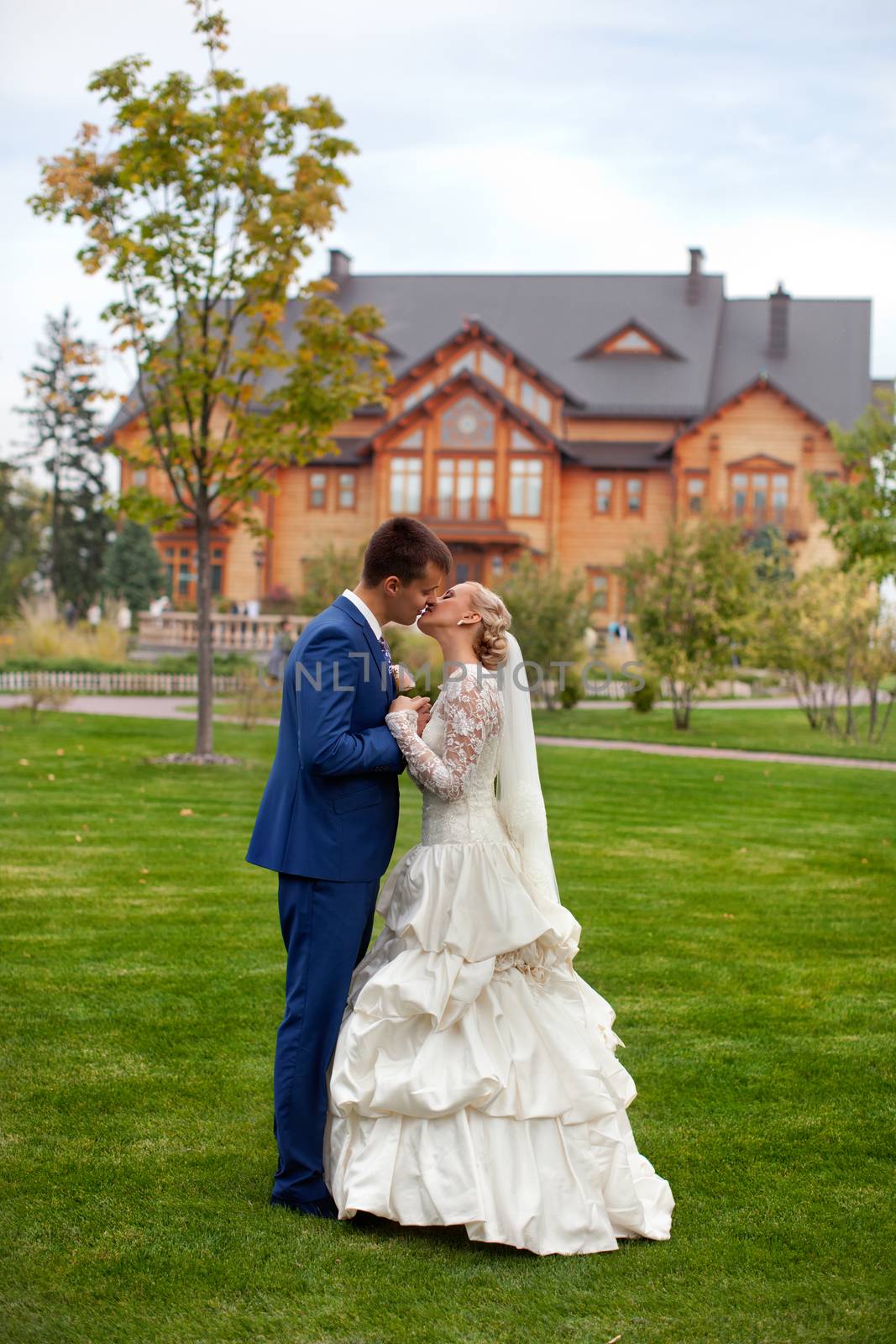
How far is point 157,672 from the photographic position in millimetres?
30047

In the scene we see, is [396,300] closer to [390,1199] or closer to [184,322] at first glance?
[184,322]

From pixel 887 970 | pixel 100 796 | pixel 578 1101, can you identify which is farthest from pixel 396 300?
pixel 578 1101

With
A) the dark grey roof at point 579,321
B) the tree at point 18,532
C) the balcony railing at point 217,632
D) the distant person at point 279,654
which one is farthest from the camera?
the tree at point 18,532

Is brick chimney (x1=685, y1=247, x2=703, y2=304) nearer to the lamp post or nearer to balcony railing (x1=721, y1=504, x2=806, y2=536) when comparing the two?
balcony railing (x1=721, y1=504, x2=806, y2=536)

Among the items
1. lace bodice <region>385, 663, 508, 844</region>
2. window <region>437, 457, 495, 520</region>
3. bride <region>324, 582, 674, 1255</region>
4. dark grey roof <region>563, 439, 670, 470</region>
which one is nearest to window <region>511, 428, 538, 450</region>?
window <region>437, 457, 495, 520</region>

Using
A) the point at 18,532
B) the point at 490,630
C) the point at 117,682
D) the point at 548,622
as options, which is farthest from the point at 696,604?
the point at 18,532

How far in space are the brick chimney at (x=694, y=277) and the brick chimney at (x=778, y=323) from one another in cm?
268

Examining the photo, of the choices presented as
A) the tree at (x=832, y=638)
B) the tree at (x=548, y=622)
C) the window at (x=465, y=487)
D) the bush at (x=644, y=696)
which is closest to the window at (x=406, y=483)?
the window at (x=465, y=487)

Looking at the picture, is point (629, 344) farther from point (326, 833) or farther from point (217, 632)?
point (326, 833)

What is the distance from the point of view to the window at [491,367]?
147ft

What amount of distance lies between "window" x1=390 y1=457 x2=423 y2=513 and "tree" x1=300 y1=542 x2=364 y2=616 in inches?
361

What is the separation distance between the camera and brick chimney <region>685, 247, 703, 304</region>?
1925 inches

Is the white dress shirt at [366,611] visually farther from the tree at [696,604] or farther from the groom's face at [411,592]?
the tree at [696,604]

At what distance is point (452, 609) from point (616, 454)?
1650 inches
